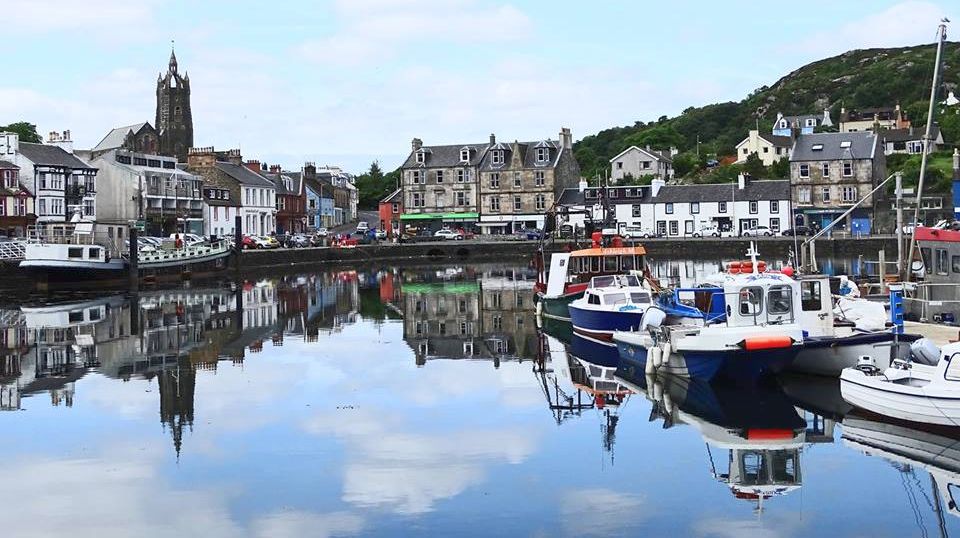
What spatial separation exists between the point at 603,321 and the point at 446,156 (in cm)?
7766

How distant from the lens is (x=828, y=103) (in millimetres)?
172250

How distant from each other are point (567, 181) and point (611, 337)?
7687cm

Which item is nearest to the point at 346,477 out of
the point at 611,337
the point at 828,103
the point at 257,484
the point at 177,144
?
the point at 257,484

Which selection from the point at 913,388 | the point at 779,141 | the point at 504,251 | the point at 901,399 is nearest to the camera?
the point at 913,388

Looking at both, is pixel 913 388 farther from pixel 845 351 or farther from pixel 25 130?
pixel 25 130

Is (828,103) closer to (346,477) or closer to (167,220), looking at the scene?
(167,220)

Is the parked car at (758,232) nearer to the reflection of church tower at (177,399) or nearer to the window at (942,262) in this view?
the window at (942,262)

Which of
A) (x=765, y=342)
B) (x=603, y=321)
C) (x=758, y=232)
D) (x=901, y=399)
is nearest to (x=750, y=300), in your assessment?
(x=765, y=342)

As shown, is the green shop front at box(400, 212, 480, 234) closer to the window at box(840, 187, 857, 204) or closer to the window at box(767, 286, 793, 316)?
the window at box(840, 187, 857, 204)

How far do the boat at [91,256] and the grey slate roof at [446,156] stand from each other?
3872 cm

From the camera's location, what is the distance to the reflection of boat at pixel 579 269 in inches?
1587

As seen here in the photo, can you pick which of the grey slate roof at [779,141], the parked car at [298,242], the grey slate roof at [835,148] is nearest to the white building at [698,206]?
the grey slate roof at [835,148]

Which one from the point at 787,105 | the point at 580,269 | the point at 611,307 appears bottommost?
the point at 611,307

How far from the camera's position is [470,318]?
45469 mm
